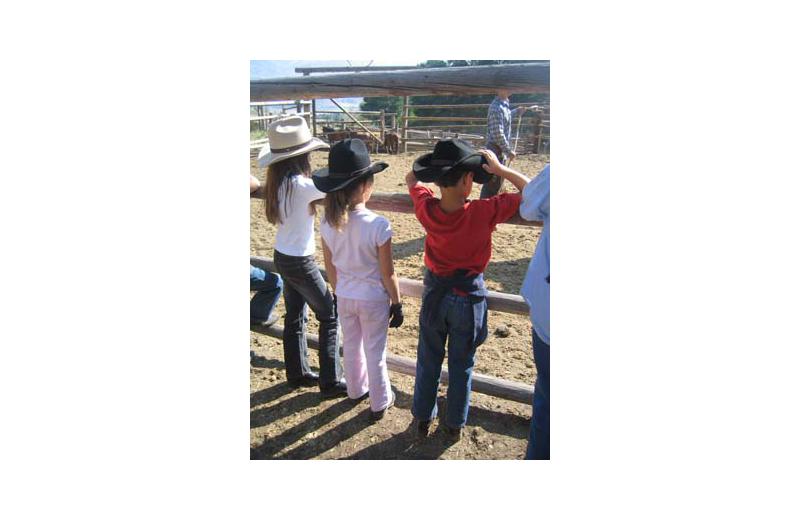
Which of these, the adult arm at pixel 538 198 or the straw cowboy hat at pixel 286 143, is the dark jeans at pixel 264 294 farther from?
the adult arm at pixel 538 198

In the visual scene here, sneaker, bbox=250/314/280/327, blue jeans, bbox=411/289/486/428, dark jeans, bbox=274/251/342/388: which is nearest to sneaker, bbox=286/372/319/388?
dark jeans, bbox=274/251/342/388

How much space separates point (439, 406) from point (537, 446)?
3.21 feet

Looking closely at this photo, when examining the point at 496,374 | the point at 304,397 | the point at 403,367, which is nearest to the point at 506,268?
the point at 496,374

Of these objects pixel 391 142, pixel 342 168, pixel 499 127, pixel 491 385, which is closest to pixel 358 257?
pixel 342 168

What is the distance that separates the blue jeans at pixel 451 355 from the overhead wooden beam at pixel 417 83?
100cm

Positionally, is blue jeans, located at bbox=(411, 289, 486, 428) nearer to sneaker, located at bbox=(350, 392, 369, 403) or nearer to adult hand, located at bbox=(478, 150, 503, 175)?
sneaker, located at bbox=(350, 392, 369, 403)

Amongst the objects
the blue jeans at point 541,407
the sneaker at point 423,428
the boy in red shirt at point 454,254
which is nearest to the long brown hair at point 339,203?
the boy in red shirt at point 454,254

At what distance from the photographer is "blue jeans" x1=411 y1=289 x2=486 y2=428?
7.09 ft

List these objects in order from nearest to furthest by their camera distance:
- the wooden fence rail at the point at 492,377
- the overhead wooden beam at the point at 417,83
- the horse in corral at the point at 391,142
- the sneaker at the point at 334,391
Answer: the overhead wooden beam at the point at 417,83 < the wooden fence rail at the point at 492,377 < the sneaker at the point at 334,391 < the horse in corral at the point at 391,142

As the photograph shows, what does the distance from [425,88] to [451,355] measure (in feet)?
4.39

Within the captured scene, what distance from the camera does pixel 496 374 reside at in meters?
3.12

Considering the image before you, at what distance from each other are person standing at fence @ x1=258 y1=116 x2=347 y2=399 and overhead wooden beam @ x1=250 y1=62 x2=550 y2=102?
1.06 feet

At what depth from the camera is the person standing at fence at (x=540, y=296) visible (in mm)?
1654
